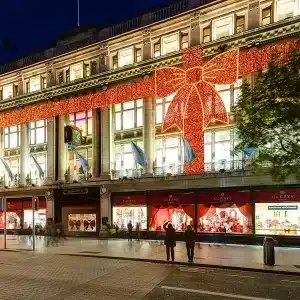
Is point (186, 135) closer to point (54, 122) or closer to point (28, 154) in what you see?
point (54, 122)

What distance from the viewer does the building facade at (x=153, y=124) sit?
27938mm

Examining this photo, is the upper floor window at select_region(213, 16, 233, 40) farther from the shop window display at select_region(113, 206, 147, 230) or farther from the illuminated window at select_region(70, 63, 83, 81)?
the shop window display at select_region(113, 206, 147, 230)

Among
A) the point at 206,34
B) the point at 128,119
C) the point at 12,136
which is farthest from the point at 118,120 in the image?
the point at 12,136

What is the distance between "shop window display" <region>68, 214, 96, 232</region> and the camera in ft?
118

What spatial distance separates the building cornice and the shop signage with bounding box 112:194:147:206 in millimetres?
9280

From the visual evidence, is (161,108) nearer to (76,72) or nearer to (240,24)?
(240,24)

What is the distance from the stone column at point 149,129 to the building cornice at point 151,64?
2.33 m

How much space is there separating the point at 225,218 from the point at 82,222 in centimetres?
1329

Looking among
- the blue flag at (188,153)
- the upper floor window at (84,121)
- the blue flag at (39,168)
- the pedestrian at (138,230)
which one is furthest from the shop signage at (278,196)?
the blue flag at (39,168)

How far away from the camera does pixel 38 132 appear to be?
4084 cm

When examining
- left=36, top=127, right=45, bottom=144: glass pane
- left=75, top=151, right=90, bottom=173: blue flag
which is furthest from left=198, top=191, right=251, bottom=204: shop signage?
left=36, top=127, right=45, bottom=144: glass pane

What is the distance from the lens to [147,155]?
32812mm

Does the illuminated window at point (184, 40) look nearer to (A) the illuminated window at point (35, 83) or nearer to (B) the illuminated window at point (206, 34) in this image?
(B) the illuminated window at point (206, 34)

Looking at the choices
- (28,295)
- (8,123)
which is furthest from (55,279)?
(8,123)
